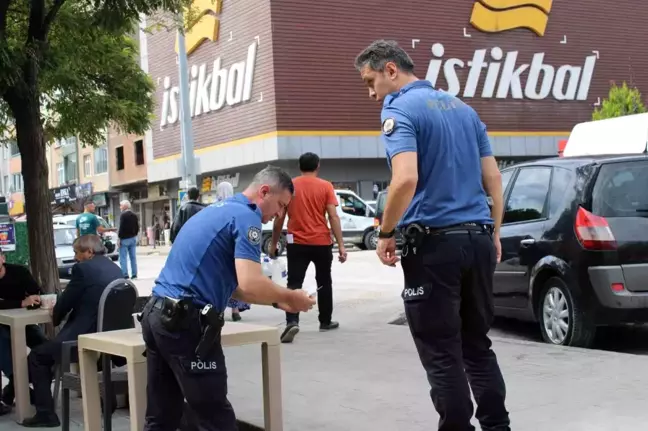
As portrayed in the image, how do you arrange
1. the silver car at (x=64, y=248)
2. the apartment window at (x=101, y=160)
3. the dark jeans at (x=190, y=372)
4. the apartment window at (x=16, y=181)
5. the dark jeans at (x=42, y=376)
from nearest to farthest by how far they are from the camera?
the dark jeans at (x=190, y=372), the dark jeans at (x=42, y=376), the silver car at (x=64, y=248), the apartment window at (x=101, y=160), the apartment window at (x=16, y=181)

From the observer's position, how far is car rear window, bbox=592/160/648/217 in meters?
7.02

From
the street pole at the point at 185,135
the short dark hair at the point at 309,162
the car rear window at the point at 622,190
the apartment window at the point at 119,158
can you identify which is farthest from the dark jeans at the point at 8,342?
the apartment window at the point at 119,158

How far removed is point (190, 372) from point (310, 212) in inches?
186

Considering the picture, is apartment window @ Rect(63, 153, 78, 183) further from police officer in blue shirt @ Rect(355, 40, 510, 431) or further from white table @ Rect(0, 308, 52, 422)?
police officer in blue shirt @ Rect(355, 40, 510, 431)

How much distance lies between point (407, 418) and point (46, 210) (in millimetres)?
4161

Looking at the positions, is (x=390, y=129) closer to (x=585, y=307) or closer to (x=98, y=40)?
(x=585, y=307)

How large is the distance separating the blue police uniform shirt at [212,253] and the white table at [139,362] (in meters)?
0.57

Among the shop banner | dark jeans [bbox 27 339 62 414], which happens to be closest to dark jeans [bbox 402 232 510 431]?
dark jeans [bbox 27 339 62 414]

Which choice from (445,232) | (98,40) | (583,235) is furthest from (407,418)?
(98,40)

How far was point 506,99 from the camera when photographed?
38531mm

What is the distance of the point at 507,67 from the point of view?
126ft

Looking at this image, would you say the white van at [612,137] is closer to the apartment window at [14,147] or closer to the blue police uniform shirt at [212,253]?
the blue police uniform shirt at [212,253]

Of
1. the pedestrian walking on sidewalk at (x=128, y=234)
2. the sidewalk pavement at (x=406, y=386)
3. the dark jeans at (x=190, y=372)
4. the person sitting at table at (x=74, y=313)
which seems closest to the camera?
the dark jeans at (x=190, y=372)

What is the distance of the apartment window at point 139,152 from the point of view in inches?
1867
